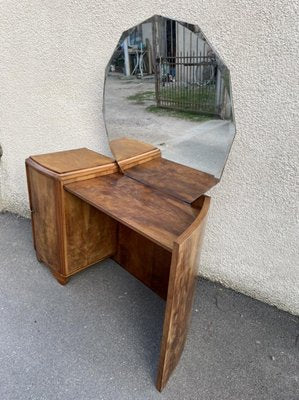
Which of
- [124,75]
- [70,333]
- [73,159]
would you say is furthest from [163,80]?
[70,333]

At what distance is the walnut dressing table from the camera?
108 centimetres

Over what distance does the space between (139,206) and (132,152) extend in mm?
460

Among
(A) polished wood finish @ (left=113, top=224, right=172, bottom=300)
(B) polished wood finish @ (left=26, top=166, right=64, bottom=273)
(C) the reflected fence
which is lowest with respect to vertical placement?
(A) polished wood finish @ (left=113, top=224, right=172, bottom=300)

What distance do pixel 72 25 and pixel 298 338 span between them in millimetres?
1965

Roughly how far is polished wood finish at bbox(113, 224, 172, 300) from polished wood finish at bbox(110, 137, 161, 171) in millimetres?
389

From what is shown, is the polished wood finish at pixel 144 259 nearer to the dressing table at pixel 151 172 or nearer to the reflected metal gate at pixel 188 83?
the dressing table at pixel 151 172

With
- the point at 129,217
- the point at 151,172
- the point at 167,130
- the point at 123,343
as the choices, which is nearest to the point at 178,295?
the point at 129,217

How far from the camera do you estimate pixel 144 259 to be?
67.5 inches

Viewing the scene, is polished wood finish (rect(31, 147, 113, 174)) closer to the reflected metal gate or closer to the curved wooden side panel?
the reflected metal gate

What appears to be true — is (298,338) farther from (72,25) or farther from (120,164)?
(72,25)

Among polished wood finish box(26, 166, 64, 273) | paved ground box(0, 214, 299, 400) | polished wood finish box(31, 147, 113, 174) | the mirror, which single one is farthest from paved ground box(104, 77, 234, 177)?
paved ground box(0, 214, 299, 400)

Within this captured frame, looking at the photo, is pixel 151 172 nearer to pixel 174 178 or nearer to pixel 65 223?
pixel 174 178

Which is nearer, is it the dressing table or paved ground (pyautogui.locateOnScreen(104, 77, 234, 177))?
the dressing table

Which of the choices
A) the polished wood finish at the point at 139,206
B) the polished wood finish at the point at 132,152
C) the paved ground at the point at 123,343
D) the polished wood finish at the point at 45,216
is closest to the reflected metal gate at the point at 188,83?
the polished wood finish at the point at 132,152
